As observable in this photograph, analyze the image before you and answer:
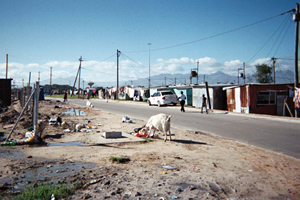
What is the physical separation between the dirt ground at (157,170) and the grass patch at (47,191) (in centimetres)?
16

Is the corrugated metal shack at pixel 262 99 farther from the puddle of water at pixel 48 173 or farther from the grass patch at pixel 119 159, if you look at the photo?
the puddle of water at pixel 48 173

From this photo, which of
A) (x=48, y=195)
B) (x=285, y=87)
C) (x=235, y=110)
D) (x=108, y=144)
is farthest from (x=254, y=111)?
(x=48, y=195)

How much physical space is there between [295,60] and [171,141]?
54.0 feet

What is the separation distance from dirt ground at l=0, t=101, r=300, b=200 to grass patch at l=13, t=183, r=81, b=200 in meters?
0.16

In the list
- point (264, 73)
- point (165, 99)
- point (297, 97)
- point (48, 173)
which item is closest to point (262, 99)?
point (297, 97)

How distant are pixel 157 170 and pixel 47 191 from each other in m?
2.29

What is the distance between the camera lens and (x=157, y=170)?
17.8 feet

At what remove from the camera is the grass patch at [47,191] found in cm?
394

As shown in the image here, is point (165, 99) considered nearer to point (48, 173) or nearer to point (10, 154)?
point (10, 154)

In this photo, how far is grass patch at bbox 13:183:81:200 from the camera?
3939 millimetres

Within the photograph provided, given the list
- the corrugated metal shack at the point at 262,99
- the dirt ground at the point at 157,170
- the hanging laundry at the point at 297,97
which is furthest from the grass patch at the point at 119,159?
the hanging laundry at the point at 297,97

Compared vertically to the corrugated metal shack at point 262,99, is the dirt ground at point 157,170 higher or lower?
lower

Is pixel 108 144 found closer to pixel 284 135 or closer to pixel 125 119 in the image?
pixel 125 119

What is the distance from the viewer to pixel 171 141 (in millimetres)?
8961
